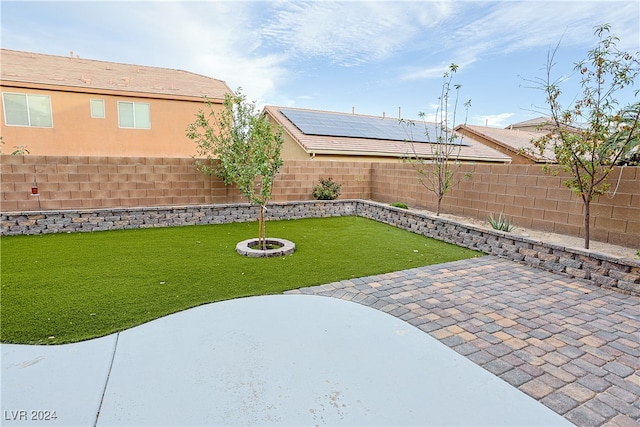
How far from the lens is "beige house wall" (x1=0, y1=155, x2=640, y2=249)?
5.30 m

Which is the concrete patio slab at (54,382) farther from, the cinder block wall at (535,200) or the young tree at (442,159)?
the young tree at (442,159)

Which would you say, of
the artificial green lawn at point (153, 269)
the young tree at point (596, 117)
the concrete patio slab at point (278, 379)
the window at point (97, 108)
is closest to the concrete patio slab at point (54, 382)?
the concrete patio slab at point (278, 379)

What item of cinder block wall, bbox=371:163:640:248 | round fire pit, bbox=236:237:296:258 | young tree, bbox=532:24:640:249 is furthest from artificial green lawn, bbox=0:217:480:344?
young tree, bbox=532:24:640:249

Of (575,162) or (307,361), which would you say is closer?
(307,361)

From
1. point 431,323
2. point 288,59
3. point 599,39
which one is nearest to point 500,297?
point 431,323

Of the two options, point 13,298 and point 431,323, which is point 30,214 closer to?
point 13,298

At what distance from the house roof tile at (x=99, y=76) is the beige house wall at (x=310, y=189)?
6586 mm

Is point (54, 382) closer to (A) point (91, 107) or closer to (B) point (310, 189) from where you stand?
(B) point (310, 189)

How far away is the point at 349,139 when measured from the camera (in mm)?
13102

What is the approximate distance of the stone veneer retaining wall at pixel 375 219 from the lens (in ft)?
14.9

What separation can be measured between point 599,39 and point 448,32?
570 centimetres

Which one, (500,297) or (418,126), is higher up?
(418,126)

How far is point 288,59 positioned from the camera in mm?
13711

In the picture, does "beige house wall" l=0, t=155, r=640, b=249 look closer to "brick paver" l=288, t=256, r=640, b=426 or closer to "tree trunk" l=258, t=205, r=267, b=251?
"brick paver" l=288, t=256, r=640, b=426
